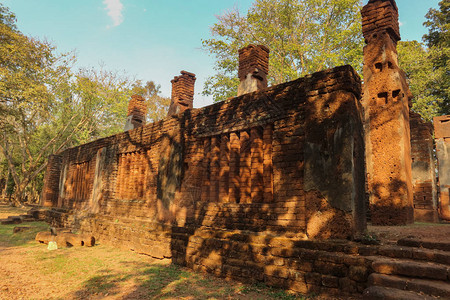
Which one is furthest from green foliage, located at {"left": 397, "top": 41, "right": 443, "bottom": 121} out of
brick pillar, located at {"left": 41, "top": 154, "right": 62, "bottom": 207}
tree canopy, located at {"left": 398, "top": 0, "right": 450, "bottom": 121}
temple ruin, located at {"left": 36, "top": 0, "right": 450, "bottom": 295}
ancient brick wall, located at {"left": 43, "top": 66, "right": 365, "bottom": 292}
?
A: brick pillar, located at {"left": 41, "top": 154, "right": 62, "bottom": 207}

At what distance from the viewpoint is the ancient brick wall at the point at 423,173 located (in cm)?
895

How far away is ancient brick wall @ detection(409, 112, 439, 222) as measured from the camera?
8953mm

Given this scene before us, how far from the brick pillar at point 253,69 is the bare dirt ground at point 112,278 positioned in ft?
13.3

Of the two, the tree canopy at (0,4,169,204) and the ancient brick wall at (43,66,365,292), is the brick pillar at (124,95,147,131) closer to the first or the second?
the ancient brick wall at (43,66,365,292)

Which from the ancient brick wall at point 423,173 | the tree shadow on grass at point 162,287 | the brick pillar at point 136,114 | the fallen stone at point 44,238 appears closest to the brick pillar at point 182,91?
the brick pillar at point 136,114

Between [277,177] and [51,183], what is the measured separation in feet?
46.9

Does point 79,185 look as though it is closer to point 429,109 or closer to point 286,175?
point 286,175

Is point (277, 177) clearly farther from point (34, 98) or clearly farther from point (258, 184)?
point (34, 98)

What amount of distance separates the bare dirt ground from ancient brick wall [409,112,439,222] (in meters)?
4.47

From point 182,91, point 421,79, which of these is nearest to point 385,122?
point 182,91

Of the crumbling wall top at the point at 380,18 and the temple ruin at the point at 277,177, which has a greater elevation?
the crumbling wall top at the point at 380,18

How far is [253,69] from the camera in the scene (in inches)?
266

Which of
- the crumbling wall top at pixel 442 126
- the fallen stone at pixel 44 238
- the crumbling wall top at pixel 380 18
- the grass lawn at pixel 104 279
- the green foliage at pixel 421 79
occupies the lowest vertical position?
the grass lawn at pixel 104 279

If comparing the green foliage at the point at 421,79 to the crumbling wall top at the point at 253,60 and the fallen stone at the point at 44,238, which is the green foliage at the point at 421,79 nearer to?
the crumbling wall top at the point at 253,60
